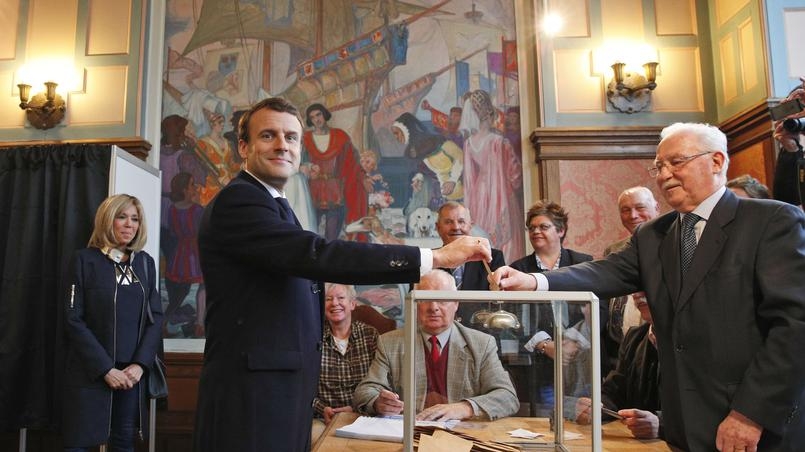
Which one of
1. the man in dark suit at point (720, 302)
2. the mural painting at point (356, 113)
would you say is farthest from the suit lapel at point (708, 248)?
the mural painting at point (356, 113)

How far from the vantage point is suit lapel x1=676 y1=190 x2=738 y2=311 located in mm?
1855

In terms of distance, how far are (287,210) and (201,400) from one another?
59 cm

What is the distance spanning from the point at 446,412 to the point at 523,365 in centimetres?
20

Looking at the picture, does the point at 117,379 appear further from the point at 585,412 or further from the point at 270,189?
the point at 585,412

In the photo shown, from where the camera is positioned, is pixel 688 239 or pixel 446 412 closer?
pixel 446 412

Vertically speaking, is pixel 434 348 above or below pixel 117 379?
above

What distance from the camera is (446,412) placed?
1377mm

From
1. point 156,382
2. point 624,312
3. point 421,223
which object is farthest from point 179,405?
point 624,312

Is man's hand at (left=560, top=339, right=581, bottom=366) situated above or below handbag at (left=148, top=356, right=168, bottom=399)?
above

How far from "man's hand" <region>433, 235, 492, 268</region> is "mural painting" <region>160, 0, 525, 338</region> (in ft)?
11.1

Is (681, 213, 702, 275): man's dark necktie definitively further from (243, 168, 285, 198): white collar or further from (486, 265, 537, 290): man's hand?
(243, 168, 285, 198): white collar

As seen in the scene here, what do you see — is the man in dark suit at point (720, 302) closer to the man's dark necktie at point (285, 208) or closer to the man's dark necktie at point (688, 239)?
the man's dark necktie at point (688, 239)

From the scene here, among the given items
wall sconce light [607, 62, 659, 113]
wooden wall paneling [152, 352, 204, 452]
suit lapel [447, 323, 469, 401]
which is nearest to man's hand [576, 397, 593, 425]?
suit lapel [447, 323, 469, 401]

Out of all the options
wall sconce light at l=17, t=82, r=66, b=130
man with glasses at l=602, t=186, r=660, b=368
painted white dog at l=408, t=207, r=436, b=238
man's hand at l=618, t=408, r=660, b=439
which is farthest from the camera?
wall sconce light at l=17, t=82, r=66, b=130
